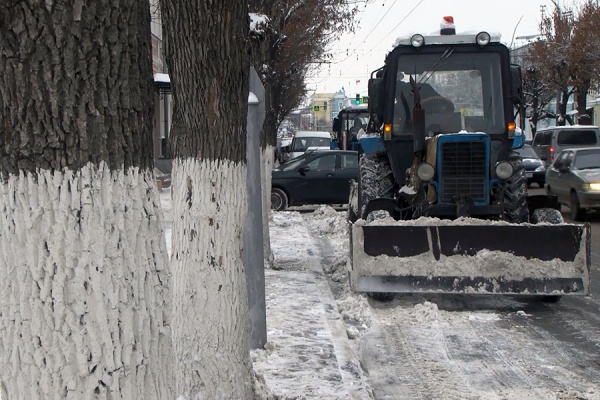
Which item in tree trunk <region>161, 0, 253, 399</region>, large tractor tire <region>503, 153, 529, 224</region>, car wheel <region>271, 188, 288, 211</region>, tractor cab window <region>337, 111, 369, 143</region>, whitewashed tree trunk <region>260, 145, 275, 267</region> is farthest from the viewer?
tractor cab window <region>337, 111, 369, 143</region>

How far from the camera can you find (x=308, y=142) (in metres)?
35.1

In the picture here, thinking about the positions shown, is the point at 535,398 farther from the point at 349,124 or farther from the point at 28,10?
the point at 349,124

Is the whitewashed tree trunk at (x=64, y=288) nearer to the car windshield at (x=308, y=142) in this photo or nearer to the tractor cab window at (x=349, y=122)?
the tractor cab window at (x=349, y=122)

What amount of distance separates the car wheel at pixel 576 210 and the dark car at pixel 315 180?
5.13 metres

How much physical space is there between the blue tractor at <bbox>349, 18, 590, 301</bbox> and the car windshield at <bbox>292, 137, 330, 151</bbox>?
2458 centimetres

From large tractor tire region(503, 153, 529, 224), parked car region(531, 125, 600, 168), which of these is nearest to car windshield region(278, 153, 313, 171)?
parked car region(531, 125, 600, 168)

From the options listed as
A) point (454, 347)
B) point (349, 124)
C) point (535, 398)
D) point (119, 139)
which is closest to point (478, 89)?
point (454, 347)

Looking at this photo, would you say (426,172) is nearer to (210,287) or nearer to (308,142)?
(210,287)

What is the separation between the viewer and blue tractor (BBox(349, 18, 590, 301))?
763 cm

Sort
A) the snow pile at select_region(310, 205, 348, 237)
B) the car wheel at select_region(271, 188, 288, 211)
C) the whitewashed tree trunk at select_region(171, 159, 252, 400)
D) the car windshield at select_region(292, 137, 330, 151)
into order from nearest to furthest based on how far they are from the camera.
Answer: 1. the whitewashed tree trunk at select_region(171, 159, 252, 400)
2. the snow pile at select_region(310, 205, 348, 237)
3. the car wheel at select_region(271, 188, 288, 211)
4. the car windshield at select_region(292, 137, 330, 151)

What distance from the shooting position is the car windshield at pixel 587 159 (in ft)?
56.6

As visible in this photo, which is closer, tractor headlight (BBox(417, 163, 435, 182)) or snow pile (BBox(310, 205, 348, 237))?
tractor headlight (BBox(417, 163, 435, 182))

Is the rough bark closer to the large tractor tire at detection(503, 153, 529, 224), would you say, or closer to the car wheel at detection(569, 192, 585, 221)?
the large tractor tire at detection(503, 153, 529, 224)

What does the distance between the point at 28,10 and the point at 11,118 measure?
0.30 m
